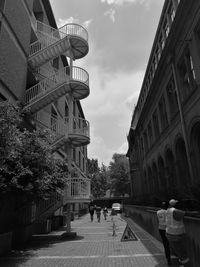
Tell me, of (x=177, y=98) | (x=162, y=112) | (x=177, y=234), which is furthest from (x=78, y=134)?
(x=177, y=234)

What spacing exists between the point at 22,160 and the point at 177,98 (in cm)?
1143

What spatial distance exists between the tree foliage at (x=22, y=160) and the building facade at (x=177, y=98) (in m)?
5.88

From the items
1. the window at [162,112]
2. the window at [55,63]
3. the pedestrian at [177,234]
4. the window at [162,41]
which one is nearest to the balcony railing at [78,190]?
the window at [162,112]

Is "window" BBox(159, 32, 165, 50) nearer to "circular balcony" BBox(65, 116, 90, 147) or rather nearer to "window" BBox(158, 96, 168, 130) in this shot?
"window" BBox(158, 96, 168, 130)

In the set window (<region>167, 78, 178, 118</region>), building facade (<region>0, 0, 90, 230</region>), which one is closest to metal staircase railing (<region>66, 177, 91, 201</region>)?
building facade (<region>0, 0, 90, 230</region>)

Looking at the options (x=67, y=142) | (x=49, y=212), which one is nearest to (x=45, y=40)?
(x=67, y=142)

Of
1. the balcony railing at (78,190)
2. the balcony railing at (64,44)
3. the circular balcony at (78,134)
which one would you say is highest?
the balcony railing at (64,44)

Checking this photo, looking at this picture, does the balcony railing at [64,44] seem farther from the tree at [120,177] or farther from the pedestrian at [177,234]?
the tree at [120,177]

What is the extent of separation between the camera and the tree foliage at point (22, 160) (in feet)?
29.6

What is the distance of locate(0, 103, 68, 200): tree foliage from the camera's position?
902 cm

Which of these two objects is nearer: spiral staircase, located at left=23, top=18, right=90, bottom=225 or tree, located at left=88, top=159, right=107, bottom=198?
spiral staircase, located at left=23, top=18, right=90, bottom=225

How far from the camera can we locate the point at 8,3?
569 inches

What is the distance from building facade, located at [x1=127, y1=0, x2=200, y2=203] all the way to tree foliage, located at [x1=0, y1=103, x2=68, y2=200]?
19.3 ft

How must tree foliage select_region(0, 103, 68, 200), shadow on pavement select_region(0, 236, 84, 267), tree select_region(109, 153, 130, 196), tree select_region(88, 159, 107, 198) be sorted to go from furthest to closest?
1. tree select_region(88, 159, 107, 198)
2. tree select_region(109, 153, 130, 196)
3. shadow on pavement select_region(0, 236, 84, 267)
4. tree foliage select_region(0, 103, 68, 200)
